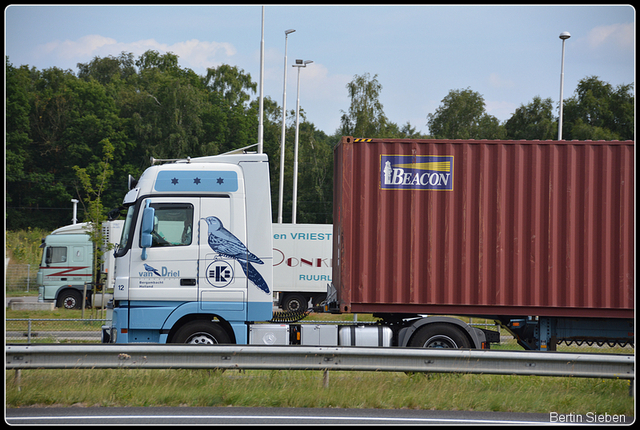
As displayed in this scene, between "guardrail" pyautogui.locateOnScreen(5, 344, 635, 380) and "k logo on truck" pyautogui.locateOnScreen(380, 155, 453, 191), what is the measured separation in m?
2.61

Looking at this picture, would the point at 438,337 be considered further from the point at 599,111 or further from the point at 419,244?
the point at 599,111

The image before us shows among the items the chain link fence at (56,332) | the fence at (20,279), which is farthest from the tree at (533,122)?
the chain link fence at (56,332)

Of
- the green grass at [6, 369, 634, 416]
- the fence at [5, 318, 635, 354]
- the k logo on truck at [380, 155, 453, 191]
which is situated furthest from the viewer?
the fence at [5, 318, 635, 354]

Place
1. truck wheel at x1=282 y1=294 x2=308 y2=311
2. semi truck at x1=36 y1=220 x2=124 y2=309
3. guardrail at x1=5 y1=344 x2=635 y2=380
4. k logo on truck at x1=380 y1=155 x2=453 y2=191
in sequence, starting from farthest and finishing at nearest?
semi truck at x1=36 y1=220 x2=124 y2=309 → truck wheel at x1=282 y1=294 x2=308 y2=311 → k logo on truck at x1=380 y1=155 x2=453 y2=191 → guardrail at x1=5 y1=344 x2=635 y2=380

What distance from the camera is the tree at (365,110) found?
1794 inches

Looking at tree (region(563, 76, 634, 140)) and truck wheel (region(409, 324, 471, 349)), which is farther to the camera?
tree (region(563, 76, 634, 140))

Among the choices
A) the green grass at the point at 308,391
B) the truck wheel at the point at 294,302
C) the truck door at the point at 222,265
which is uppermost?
the truck door at the point at 222,265

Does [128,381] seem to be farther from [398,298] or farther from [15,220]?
[15,220]

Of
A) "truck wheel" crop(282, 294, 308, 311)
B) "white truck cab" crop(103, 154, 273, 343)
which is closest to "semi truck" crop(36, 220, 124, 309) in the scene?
"truck wheel" crop(282, 294, 308, 311)

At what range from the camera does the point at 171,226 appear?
784cm

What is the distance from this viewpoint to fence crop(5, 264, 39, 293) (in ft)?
97.5

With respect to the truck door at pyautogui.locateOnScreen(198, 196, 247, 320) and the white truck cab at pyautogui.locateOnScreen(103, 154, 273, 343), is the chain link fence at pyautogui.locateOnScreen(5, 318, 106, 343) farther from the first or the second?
the truck door at pyautogui.locateOnScreen(198, 196, 247, 320)

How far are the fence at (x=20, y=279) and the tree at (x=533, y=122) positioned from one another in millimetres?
38681

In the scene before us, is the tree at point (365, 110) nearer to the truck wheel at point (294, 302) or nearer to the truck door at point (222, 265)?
the truck wheel at point (294, 302)
